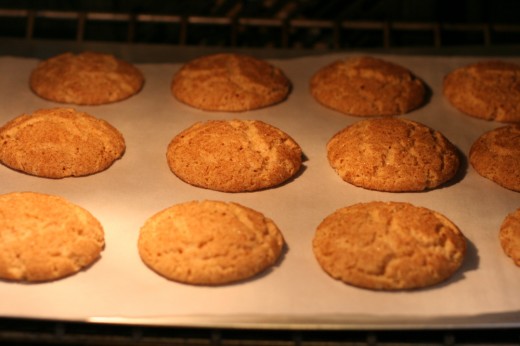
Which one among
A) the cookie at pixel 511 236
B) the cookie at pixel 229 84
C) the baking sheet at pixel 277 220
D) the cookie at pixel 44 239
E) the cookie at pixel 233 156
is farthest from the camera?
the cookie at pixel 229 84

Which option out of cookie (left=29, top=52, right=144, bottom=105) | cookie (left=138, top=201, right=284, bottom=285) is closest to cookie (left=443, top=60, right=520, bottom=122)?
cookie (left=138, top=201, right=284, bottom=285)

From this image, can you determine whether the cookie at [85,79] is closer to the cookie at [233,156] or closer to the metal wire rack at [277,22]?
the metal wire rack at [277,22]

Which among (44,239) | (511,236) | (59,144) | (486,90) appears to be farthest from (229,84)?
(511,236)

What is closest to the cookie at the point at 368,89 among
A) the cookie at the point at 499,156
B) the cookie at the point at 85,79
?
the cookie at the point at 499,156

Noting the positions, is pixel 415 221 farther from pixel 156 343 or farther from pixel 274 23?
pixel 274 23

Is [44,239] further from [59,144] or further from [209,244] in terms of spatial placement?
[59,144]

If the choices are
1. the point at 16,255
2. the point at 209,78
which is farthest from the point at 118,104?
the point at 16,255
